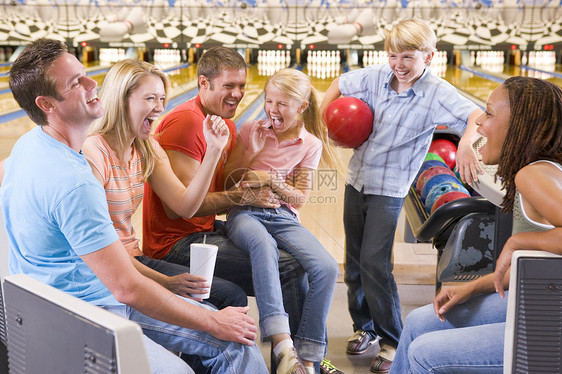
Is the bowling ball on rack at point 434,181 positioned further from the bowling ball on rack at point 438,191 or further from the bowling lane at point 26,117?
the bowling lane at point 26,117

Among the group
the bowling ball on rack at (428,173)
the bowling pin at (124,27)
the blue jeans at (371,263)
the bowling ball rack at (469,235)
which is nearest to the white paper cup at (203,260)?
the blue jeans at (371,263)

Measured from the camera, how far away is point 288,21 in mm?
5055

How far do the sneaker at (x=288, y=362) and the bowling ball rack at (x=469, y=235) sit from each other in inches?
17.5

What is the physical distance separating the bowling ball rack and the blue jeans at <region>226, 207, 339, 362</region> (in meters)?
0.32

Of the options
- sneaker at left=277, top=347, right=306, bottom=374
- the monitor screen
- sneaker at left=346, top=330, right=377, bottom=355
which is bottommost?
sneaker at left=346, top=330, right=377, bottom=355

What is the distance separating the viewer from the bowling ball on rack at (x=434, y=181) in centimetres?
191

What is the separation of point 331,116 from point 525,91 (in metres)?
0.37

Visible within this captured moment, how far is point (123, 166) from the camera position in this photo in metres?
1.23

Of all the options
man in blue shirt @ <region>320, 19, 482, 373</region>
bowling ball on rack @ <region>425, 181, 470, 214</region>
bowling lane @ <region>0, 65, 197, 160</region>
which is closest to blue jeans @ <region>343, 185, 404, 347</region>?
man in blue shirt @ <region>320, 19, 482, 373</region>

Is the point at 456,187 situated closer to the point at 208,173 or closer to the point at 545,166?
the point at 545,166

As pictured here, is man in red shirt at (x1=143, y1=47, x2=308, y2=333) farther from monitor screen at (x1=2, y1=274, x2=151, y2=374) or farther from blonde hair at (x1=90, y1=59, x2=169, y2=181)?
monitor screen at (x1=2, y1=274, x2=151, y2=374)

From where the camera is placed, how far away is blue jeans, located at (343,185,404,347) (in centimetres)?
136

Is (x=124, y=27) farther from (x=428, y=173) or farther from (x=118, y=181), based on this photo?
(x=118, y=181)

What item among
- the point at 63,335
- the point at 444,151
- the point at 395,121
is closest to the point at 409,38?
the point at 395,121
